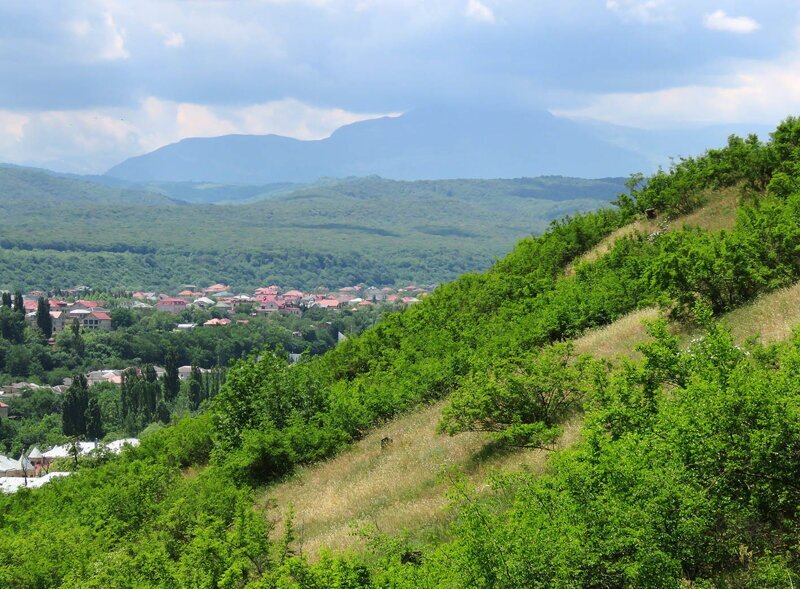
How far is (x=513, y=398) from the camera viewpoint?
1030cm

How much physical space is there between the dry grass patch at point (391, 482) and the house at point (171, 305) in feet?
502

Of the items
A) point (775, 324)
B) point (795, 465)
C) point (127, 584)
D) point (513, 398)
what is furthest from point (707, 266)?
point (127, 584)

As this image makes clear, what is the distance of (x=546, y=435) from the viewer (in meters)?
9.13

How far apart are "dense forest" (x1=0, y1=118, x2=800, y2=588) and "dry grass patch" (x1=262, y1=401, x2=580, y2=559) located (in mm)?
373

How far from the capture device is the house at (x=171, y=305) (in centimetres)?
16150

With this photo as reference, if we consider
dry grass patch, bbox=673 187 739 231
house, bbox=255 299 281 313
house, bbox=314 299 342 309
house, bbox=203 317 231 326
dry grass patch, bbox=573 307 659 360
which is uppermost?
dry grass patch, bbox=673 187 739 231

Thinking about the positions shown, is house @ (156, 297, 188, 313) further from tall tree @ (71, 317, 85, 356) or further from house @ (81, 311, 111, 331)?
tall tree @ (71, 317, 85, 356)

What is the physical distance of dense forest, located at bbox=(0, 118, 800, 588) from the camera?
5340 mm

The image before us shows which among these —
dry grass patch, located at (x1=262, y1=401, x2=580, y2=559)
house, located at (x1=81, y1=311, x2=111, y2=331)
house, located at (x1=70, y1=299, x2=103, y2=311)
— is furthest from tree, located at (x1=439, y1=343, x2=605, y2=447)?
house, located at (x1=70, y1=299, x2=103, y2=311)

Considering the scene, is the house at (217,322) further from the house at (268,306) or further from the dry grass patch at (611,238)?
the dry grass patch at (611,238)

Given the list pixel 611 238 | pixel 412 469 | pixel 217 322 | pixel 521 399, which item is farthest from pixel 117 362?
pixel 521 399

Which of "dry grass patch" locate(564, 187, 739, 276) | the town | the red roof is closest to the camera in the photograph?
"dry grass patch" locate(564, 187, 739, 276)

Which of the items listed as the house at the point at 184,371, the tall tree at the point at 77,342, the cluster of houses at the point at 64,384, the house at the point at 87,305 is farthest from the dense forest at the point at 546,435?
the house at the point at 87,305

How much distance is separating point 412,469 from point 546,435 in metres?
2.52
